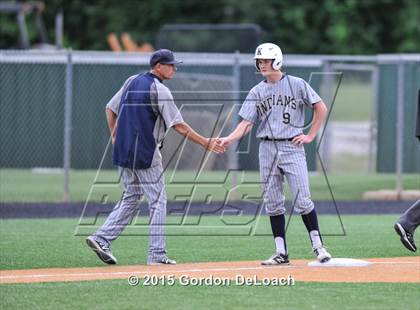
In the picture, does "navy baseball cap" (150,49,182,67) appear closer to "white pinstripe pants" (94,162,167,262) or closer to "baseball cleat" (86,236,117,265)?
"white pinstripe pants" (94,162,167,262)

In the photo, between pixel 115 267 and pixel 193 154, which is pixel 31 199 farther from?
pixel 115 267

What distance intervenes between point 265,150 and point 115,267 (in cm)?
194

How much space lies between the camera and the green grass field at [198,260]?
8406 millimetres

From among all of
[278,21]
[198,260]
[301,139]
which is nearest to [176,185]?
[198,260]

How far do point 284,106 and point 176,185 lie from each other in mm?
10974

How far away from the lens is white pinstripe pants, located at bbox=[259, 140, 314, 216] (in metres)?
10.5

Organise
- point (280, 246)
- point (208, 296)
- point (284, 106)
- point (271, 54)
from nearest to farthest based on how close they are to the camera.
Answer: point (208, 296), point (271, 54), point (284, 106), point (280, 246)

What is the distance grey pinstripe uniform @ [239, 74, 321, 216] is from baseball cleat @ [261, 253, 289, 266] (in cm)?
52

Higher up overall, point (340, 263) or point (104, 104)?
point (340, 263)

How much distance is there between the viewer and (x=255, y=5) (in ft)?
134

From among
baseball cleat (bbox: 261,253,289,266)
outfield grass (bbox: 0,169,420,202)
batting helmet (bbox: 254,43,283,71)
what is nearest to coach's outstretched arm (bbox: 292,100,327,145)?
batting helmet (bbox: 254,43,283,71)

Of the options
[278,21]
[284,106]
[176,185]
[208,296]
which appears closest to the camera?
[208,296]

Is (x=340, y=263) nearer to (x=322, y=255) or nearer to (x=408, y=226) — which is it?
(x=322, y=255)

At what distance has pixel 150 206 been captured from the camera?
10.8 meters
